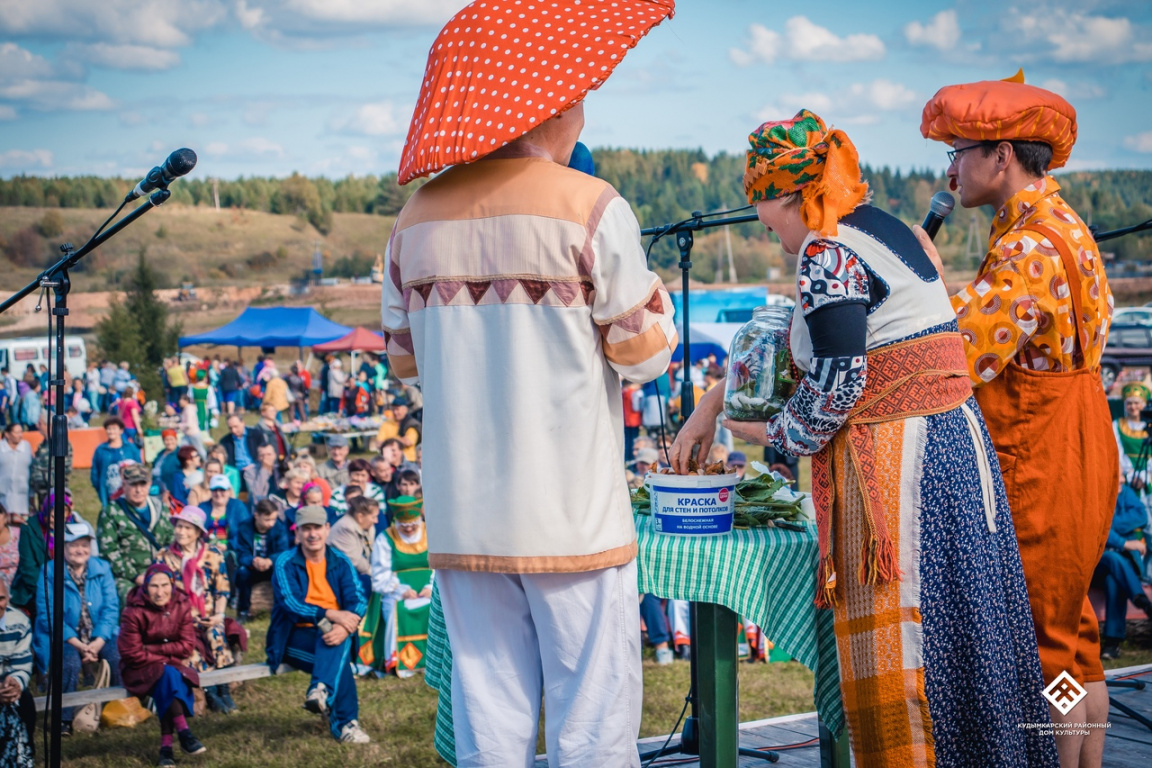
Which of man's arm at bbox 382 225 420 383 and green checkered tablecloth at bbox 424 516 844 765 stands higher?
man's arm at bbox 382 225 420 383

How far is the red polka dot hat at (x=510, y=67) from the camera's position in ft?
5.92

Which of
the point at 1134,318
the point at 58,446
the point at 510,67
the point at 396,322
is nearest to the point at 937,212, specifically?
the point at 510,67

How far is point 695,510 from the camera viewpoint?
2.30 meters

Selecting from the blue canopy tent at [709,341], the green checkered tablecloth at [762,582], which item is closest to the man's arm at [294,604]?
the green checkered tablecloth at [762,582]

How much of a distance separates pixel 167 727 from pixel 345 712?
0.86 m

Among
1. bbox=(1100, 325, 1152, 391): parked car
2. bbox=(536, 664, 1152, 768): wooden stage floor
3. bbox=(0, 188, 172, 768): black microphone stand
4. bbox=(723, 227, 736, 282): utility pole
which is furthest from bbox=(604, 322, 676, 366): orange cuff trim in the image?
bbox=(723, 227, 736, 282): utility pole

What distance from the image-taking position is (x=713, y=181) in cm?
10475

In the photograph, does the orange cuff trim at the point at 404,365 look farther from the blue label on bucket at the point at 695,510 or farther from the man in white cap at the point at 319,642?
the man in white cap at the point at 319,642

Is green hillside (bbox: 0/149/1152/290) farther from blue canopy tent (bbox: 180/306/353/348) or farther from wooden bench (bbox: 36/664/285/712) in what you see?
wooden bench (bbox: 36/664/285/712)

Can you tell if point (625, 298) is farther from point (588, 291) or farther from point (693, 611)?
point (693, 611)

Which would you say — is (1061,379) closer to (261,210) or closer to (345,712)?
(345,712)

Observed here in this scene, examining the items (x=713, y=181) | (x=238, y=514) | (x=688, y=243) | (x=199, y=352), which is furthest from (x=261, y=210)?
(x=688, y=243)

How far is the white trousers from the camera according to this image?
75.5 inches

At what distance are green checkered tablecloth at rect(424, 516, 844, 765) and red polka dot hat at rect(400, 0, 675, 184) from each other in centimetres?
101
